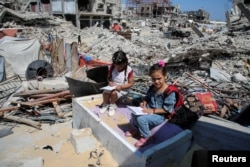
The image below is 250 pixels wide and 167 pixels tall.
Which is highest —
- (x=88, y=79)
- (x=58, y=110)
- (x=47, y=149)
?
(x=88, y=79)

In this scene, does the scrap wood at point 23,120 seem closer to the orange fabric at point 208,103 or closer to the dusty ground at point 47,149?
the dusty ground at point 47,149

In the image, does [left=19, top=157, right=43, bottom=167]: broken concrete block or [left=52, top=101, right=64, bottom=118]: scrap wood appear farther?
[left=52, top=101, right=64, bottom=118]: scrap wood

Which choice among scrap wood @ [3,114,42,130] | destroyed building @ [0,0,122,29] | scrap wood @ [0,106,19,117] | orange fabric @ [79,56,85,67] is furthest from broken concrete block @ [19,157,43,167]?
destroyed building @ [0,0,122,29]

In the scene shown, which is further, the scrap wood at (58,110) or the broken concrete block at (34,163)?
the scrap wood at (58,110)

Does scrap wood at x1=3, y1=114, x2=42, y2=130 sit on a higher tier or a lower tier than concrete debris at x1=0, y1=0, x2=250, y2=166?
lower

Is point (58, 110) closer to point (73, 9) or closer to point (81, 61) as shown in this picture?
point (81, 61)

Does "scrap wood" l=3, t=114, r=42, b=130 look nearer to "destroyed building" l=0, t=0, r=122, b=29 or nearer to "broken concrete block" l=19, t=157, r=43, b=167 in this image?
"broken concrete block" l=19, t=157, r=43, b=167

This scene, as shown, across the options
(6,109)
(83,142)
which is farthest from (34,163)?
(6,109)

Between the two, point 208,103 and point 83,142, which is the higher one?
point 208,103

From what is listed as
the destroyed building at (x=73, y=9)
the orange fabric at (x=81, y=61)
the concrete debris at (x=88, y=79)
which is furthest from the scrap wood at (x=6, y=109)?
the destroyed building at (x=73, y=9)

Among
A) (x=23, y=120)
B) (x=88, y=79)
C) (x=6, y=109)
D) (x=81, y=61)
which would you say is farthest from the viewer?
(x=81, y=61)

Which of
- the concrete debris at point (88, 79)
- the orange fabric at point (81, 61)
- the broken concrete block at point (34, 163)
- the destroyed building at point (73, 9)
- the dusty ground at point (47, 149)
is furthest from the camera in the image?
the destroyed building at point (73, 9)

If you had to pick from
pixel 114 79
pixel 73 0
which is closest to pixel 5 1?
pixel 73 0

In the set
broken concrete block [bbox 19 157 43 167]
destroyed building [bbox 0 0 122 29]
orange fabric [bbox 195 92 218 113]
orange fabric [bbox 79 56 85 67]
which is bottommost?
broken concrete block [bbox 19 157 43 167]
